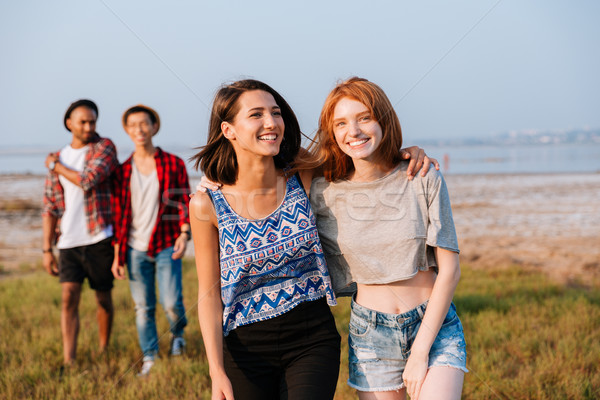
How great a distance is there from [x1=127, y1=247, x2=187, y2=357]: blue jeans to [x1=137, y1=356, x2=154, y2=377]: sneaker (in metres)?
0.05

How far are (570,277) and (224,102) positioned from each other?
7546mm

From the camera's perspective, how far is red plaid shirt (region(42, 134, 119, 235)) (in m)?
4.94

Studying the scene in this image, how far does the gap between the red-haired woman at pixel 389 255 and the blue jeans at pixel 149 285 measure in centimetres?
259

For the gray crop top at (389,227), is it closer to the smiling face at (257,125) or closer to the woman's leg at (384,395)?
the smiling face at (257,125)

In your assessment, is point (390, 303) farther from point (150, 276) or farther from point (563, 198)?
point (563, 198)

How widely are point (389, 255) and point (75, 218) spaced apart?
3504 mm

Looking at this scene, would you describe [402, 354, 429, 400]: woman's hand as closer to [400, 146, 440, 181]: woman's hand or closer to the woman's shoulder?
[400, 146, 440, 181]: woman's hand

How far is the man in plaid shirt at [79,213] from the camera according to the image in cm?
507

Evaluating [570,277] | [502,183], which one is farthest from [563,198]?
[570,277]

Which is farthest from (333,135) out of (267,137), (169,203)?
(169,203)

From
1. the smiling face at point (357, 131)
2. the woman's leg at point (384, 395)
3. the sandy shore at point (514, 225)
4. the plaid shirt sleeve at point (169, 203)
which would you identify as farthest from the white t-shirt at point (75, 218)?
the sandy shore at point (514, 225)

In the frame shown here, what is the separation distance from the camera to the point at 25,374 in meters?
4.70

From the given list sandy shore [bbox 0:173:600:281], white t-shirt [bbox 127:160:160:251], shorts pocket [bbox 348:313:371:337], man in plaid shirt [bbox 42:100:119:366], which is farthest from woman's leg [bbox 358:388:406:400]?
sandy shore [bbox 0:173:600:281]

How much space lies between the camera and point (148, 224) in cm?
505
